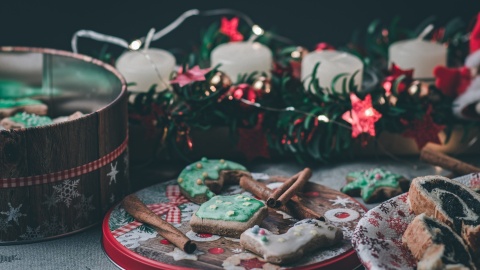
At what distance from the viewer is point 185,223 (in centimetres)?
155

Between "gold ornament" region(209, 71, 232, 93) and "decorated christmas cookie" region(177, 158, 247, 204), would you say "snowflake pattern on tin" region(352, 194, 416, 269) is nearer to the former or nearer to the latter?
"decorated christmas cookie" region(177, 158, 247, 204)

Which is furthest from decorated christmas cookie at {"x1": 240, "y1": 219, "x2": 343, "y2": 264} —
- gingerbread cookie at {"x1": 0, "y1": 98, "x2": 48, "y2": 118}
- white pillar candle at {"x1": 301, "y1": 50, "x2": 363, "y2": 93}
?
gingerbread cookie at {"x1": 0, "y1": 98, "x2": 48, "y2": 118}

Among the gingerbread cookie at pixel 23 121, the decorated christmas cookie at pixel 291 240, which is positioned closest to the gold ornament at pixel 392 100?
the decorated christmas cookie at pixel 291 240

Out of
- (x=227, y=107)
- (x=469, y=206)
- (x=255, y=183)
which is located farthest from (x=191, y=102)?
(x=469, y=206)

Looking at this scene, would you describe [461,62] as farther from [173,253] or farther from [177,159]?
[173,253]

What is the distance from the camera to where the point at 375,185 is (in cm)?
171

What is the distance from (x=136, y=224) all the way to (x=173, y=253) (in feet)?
0.43

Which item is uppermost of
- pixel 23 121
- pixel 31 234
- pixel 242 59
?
pixel 242 59

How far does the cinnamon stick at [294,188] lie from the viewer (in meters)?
1.58

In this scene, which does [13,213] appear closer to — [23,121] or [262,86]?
[23,121]

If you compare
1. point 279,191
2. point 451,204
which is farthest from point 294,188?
point 451,204

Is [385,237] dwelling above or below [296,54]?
below

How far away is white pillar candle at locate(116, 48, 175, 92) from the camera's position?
6.18 feet

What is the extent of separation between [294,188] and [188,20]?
91cm
